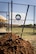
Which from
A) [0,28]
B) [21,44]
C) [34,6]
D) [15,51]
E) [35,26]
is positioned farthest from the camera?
[0,28]

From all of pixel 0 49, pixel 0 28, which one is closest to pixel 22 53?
pixel 0 49

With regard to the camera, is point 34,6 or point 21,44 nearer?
point 21,44

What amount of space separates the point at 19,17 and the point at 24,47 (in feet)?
16.8

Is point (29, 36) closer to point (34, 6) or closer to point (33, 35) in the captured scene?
point (33, 35)

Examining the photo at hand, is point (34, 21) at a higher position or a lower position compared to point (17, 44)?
higher

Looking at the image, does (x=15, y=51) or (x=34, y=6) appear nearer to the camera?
(x=15, y=51)

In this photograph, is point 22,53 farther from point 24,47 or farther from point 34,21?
point 34,21

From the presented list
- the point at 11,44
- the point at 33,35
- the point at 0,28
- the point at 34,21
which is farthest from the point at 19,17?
the point at 11,44

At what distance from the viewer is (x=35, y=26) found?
1235 cm

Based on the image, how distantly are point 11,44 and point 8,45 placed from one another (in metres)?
0.12

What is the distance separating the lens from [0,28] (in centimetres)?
1529

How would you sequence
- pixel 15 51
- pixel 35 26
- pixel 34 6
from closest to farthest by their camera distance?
pixel 15 51 → pixel 34 6 → pixel 35 26

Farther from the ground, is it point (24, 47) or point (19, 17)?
point (19, 17)

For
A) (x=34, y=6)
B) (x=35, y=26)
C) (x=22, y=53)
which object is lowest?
(x=22, y=53)
